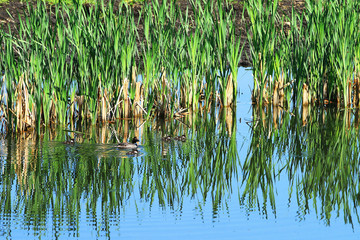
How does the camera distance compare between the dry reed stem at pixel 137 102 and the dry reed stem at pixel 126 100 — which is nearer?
the dry reed stem at pixel 126 100

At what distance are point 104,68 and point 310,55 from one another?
2.87 m

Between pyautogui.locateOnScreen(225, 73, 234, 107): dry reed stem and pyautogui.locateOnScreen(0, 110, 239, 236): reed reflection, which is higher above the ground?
pyautogui.locateOnScreen(225, 73, 234, 107): dry reed stem

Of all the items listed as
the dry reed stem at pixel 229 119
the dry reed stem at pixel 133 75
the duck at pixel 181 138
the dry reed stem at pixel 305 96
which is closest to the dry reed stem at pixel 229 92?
the dry reed stem at pixel 229 119

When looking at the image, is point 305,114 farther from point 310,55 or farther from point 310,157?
point 310,157

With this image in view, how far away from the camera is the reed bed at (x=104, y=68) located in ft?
28.0

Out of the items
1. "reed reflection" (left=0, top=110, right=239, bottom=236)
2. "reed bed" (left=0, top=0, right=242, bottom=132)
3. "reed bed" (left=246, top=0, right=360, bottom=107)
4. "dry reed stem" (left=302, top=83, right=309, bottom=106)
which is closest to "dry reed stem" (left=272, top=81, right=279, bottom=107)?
"reed bed" (left=246, top=0, right=360, bottom=107)

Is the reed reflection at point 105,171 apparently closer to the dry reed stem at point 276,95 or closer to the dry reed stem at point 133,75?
the dry reed stem at point 133,75

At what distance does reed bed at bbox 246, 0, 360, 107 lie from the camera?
9602mm

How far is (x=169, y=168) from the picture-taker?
23.0ft

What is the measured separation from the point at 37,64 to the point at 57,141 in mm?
940

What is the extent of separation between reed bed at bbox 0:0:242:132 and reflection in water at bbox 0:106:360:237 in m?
0.30

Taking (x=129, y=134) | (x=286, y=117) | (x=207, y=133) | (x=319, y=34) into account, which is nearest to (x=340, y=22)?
(x=319, y=34)

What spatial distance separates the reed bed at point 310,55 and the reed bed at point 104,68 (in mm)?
439

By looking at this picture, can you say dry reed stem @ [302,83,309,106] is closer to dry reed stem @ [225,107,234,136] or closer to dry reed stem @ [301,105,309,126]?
dry reed stem @ [301,105,309,126]
